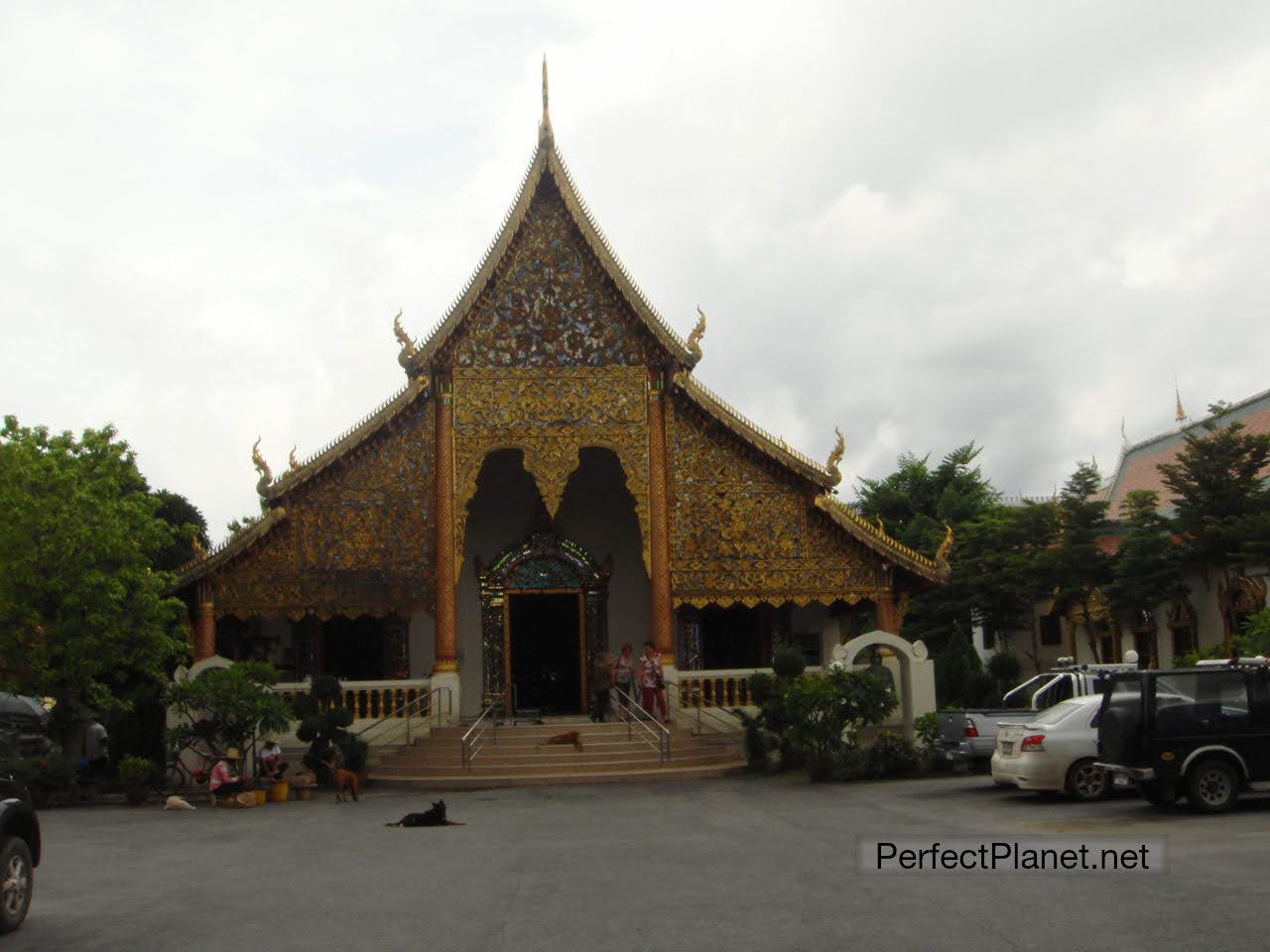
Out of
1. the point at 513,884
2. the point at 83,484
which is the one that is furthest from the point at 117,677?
the point at 513,884

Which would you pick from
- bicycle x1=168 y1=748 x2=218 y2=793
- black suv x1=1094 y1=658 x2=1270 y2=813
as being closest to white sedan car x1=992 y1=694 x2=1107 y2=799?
black suv x1=1094 y1=658 x2=1270 y2=813

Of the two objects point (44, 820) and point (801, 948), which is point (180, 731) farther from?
point (801, 948)

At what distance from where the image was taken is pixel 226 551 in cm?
1931

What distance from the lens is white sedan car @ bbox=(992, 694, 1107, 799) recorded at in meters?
12.9

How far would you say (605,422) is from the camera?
20281 mm

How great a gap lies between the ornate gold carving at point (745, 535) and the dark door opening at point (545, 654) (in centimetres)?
382

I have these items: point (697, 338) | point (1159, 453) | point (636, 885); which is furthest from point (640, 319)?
point (1159, 453)

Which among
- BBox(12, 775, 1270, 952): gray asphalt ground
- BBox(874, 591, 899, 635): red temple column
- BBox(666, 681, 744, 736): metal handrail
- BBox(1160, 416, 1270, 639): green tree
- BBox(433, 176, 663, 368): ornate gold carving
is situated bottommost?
BBox(12, 775, 1270, 952): gray asphalt ground

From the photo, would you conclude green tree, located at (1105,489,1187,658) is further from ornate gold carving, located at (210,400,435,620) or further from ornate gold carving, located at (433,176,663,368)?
ornate gold carving, located at (210,400,435,620)

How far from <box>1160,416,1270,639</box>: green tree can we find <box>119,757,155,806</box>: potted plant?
21.1 meters

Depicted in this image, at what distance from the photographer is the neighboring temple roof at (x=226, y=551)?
19281 millimetres

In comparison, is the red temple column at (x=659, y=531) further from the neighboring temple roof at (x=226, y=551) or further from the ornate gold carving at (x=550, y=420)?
the neighboring temple roof at (x=226, y=551)

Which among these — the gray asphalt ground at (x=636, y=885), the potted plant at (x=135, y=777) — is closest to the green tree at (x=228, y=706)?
the potted plant at (x=135, y=777)

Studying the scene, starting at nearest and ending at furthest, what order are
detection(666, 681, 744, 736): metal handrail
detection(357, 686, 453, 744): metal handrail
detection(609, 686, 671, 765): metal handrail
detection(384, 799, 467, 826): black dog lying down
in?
detection(384, 799, 467, 826): black dog lying down, detection(609, 686, 671, 765): metal handrail, detection(357, 686, 453, 744): metal handrail, detection(666, 681, 744, 736): metal handrail
